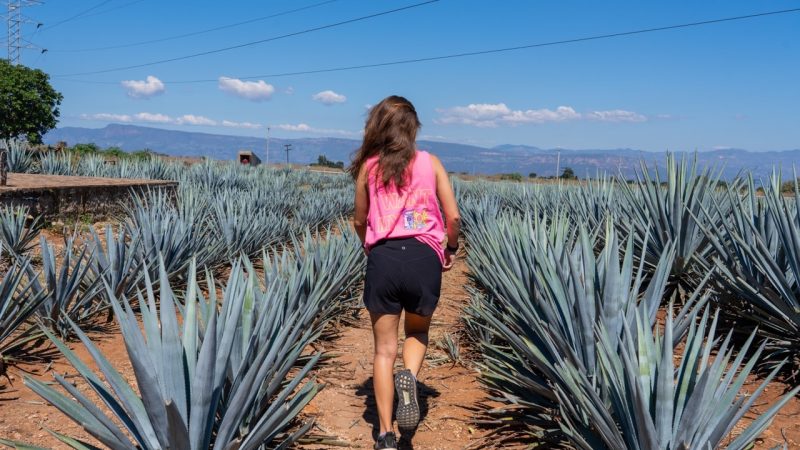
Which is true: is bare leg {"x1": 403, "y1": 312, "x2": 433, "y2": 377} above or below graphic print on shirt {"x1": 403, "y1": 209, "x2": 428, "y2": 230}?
below

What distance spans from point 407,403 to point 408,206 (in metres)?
0.71

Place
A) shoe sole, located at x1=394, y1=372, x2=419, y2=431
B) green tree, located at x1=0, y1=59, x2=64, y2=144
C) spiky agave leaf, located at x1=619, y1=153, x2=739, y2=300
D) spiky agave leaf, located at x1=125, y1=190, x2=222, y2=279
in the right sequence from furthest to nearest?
green tree, located at x1=0, y1=59, x2=64, y2=144, spiky agave leaf, located at x1=125, y1=190, x2=222, y2=279, spiky agave leaf, located at x1=619, y1=153, x2=739, y2=300, shoe sole, located at x1=394, y1=372, x2=419, y2=431

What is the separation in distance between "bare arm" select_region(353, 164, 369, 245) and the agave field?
42cm

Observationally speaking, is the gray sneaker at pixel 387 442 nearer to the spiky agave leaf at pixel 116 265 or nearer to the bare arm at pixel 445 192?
the bare arm at pixel 445 192

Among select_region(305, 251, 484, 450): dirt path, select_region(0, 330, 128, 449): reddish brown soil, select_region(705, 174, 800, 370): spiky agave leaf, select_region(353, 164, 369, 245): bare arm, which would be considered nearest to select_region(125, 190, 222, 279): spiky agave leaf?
select_region(0, 330, 128, 449): reddish brown soil

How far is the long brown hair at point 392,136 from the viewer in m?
2.25

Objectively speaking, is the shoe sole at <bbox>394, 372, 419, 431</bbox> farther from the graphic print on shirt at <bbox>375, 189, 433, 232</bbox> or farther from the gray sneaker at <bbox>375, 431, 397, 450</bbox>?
the graphic print on shirt at <bbox>375, 189, 433, 232</bbox>

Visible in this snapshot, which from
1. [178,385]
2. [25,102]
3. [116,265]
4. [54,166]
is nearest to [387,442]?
[178,385]

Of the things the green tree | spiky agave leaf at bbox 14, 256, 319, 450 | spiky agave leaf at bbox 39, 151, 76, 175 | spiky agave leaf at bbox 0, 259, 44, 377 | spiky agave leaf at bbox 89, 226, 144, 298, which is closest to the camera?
spiky agave leaf at bbox 14, 256, 319, 450

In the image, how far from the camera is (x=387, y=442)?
2.14m

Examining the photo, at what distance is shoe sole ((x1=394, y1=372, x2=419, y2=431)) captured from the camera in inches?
88.1

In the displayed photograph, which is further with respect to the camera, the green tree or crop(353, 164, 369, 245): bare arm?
the green tree

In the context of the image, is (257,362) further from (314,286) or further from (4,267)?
(4,267)

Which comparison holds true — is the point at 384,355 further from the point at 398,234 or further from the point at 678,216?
the point at 678,216
